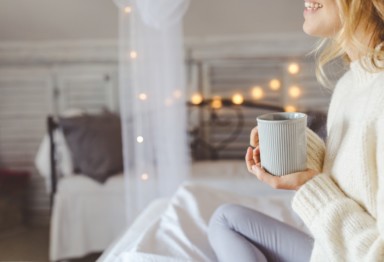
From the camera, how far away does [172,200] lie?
1744 millimetres

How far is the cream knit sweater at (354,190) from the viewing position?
0.86m

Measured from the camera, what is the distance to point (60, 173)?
2.87 meters

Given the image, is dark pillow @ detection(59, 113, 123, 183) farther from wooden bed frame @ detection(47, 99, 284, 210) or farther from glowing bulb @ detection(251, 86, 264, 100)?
glowing bulb @ detection(251, 86, 264, 100)

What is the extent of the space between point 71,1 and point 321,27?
221cm

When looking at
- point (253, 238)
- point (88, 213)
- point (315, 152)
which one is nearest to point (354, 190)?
point (315, 152)

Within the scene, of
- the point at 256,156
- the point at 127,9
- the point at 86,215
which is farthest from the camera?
the point at 86,215

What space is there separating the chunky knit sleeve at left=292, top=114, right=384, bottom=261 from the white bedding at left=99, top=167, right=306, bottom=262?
478 millimetres

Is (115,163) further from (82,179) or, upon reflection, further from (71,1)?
(71,1)

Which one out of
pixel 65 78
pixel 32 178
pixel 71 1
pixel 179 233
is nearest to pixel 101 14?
pixel 71 1

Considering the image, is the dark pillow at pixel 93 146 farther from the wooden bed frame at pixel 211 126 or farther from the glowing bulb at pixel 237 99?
the glowing bulb at pixel 237 99

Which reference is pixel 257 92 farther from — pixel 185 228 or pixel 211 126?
pixel 185 228

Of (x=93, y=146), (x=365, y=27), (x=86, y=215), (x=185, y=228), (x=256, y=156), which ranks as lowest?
(x=86, y=215)

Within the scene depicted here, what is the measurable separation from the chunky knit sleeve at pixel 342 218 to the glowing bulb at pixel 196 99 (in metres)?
2.11

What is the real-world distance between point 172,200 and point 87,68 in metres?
1.81
